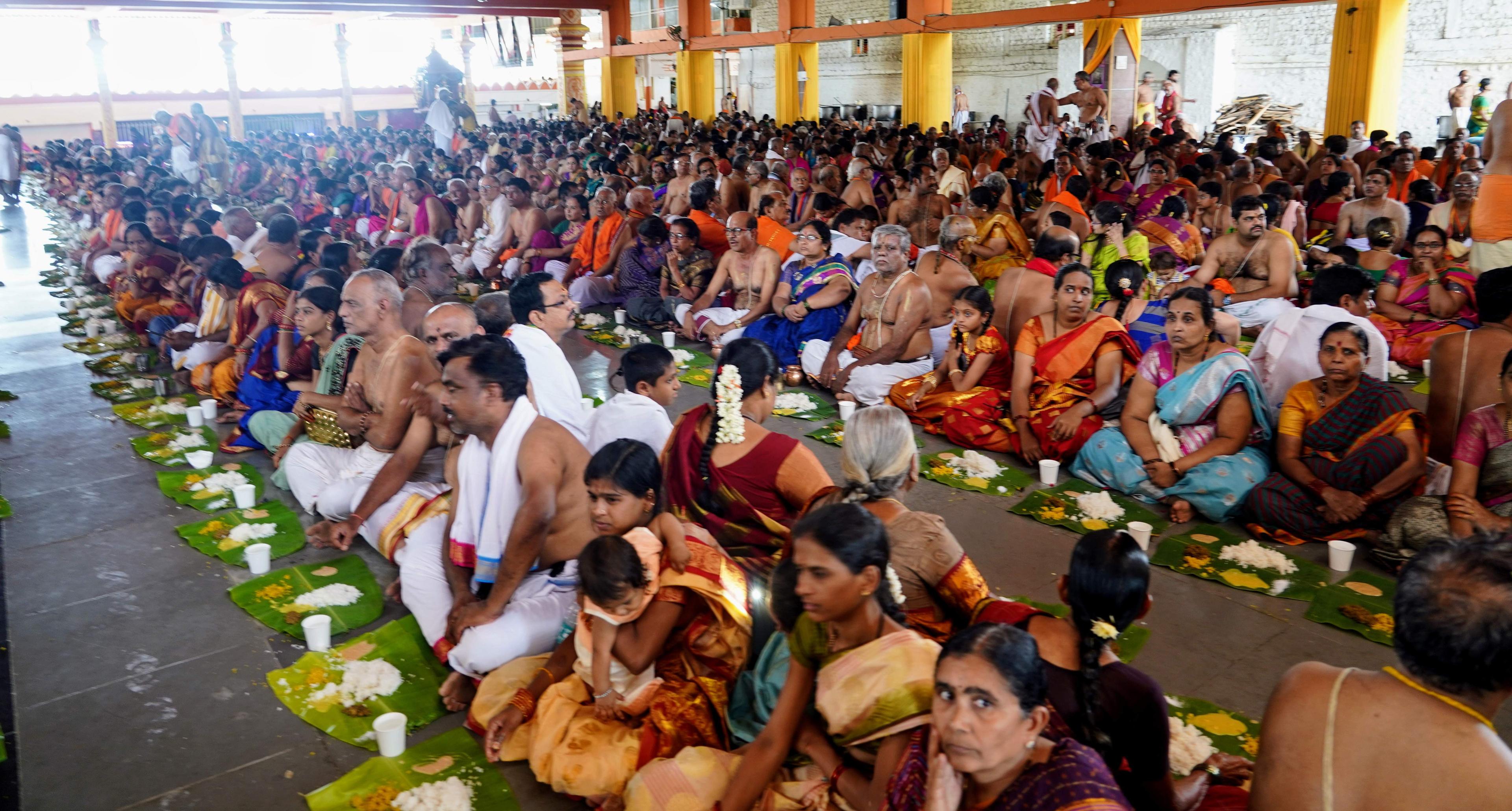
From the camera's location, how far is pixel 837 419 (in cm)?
598

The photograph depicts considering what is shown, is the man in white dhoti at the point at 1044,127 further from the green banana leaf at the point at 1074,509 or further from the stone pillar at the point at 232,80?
the stone pillar at the point at 232,80

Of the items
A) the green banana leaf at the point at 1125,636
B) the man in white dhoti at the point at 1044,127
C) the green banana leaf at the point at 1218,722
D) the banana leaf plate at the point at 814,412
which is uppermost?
the man in white dhoti at the point at 1044,127

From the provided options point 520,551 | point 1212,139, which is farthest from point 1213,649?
point 1212,139

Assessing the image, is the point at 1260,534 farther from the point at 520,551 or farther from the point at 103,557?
the point at 103,557

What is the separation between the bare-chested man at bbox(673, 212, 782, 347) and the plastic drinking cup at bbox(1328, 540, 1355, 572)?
4200 millimetres

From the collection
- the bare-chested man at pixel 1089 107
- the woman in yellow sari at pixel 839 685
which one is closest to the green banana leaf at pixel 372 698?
the woman in yellow sari at pixel 839 685

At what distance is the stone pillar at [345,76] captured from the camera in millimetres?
29047

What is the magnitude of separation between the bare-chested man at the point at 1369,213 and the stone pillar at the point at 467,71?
24934 mm

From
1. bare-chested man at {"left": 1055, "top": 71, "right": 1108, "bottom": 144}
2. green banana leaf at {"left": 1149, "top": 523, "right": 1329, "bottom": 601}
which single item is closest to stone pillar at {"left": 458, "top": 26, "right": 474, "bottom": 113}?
bare-chested man at {"left": 1055, "top": 71, "right": 1108, "bottom": 144}

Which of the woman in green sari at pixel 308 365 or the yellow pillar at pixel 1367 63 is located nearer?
the woman in green sari at pixel 308 365

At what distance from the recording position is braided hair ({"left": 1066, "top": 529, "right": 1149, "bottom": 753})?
1985mm

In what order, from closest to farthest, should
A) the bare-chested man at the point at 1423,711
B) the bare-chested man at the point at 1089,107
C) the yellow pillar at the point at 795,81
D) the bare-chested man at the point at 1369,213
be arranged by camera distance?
the bare-chested man at the point at 1423,711, the bare-chested man at the point at 1369,213, the bare-chested man at the point at 1089,107, the yellow pillar at the point at 795,81

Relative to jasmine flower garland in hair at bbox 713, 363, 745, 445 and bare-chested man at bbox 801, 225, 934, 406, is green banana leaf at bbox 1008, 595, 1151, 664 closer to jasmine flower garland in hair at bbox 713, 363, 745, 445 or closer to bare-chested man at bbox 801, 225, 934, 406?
jasmine flower garland in hair at bbox 713, 363, 745, 445

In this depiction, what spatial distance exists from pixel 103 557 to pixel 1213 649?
14.7ft
